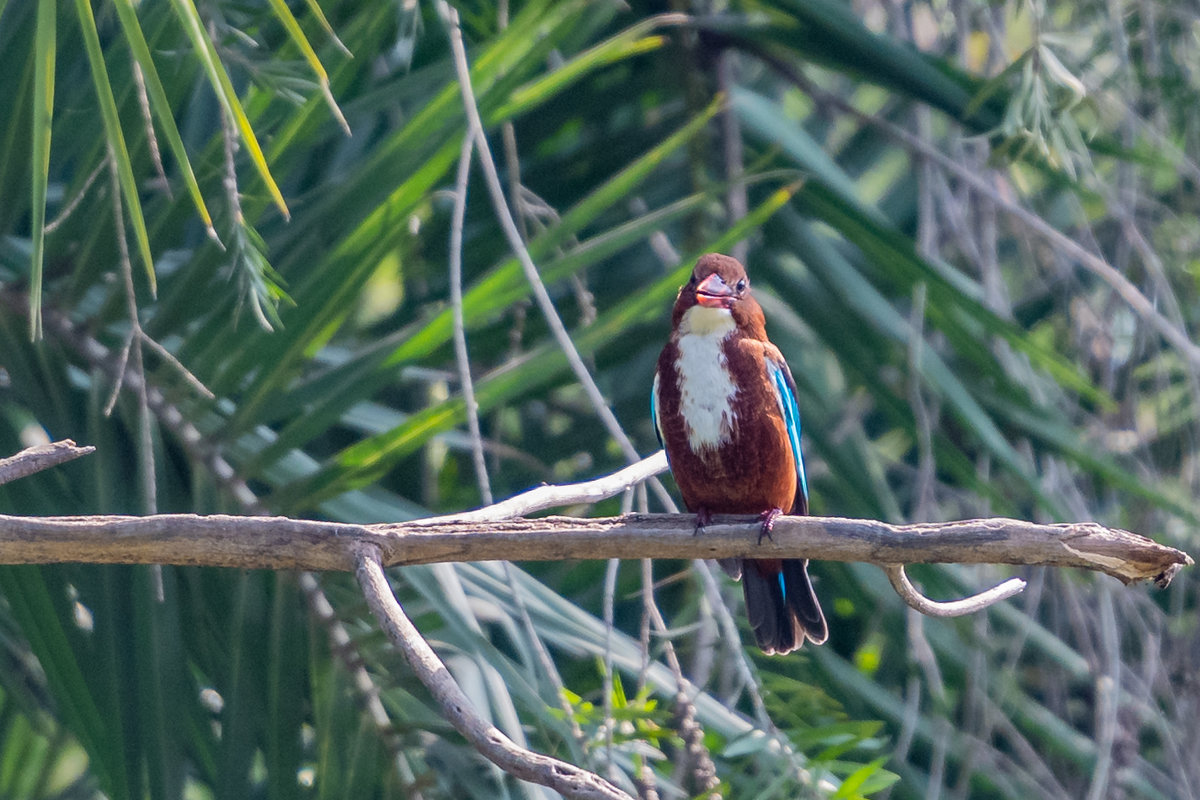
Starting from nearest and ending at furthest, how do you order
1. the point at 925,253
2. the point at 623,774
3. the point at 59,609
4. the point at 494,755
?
the point at 494,755
the point at 59,609
the point at 623,774
the point at 925,253

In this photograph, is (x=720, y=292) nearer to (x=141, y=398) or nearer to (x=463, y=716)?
(x=141, y=398)

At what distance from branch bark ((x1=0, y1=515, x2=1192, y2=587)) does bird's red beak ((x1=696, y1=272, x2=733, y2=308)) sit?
92cm

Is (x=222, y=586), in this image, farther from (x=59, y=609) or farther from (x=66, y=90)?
(x=66, y=90)

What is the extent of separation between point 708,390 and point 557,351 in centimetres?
32

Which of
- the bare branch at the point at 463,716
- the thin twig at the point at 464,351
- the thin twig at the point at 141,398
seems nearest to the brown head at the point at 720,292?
the thin twig at the point at 464,351

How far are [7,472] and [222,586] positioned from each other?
883 millimetres

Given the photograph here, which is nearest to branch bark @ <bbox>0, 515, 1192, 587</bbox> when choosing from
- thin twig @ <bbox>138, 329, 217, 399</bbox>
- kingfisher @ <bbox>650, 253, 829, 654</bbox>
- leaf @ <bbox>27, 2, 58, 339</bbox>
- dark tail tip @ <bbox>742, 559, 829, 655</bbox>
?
leaf @ <bbox>27, 2, 58, 339</bbox>

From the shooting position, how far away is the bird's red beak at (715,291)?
274cm

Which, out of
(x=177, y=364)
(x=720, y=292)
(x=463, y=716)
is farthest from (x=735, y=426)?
(x=463, y=716)

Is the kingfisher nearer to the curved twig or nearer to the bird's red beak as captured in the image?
the bird's red beak

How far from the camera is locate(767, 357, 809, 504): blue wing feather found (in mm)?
2830

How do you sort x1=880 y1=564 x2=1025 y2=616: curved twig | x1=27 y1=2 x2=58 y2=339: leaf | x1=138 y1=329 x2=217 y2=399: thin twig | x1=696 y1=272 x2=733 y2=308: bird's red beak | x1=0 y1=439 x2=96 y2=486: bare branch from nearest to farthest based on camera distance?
x1=27 y1=2 x2=58 y2=339: leaf, x1=0 y1=439 x2=96 y2=486: bare branch, x1=880 y1=564 x2=1025 y2=616: curved twig, x1=138 y1=329 x2=217 y2=399: thin twig, x1=696 y1=272 x2=733 y2=308: bird's red beak

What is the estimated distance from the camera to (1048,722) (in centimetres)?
390

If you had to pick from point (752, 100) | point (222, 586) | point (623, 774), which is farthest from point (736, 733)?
point (752, 100)
